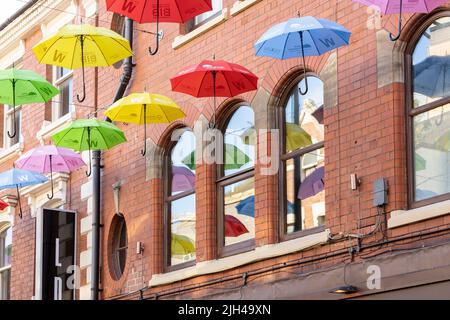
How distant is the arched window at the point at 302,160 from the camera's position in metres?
17.0

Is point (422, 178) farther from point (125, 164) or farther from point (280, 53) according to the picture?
point (125, 164)

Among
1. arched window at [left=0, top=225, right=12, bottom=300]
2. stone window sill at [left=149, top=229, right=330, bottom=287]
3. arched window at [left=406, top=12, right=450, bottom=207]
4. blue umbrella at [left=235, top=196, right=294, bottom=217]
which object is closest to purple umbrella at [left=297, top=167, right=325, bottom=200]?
stone window sill at [left=149, top=229, right=330, bottom=287]

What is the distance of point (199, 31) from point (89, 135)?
96.9 inches

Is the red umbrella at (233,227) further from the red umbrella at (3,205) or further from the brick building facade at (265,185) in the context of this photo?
the red umbrella at (3,205)

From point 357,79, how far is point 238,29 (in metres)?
3.24

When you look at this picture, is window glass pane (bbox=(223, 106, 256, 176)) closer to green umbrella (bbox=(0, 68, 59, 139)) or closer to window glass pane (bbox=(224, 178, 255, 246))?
window glass pane (bbox=(224, 178, 255, 246))

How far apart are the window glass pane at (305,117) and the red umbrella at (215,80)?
2.70 ft

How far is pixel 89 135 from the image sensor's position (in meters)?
19.2

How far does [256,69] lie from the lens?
60.0 feet

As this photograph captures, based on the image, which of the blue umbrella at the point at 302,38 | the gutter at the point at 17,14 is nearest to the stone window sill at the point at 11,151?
the gutter at the point at 17,14

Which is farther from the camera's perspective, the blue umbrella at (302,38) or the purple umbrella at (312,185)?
the purple umbrella at (312,185)

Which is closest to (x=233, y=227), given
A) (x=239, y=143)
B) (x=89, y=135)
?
(x=239, y=143)
